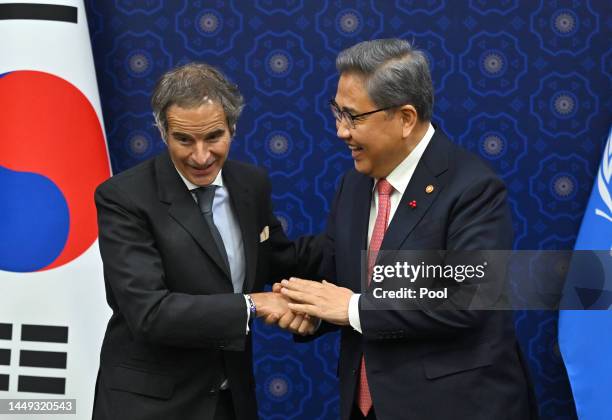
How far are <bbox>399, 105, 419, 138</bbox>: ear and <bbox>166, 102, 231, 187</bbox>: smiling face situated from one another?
473 millimetres

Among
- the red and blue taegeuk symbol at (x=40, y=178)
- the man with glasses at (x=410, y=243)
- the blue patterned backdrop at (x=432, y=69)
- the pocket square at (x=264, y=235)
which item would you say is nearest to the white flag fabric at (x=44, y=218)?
the red and blue taegeuk symbol at (x=40, y=178)

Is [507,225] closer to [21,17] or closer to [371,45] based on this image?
[371,45]

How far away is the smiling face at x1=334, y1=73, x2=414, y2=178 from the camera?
217 centimetres

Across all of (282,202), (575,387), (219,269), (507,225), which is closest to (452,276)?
(507,225)

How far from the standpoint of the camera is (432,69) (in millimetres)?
3543

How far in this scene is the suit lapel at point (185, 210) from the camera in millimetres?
2219

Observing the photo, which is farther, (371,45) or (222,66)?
(222,66)

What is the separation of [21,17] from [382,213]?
Result: 5.34 feet

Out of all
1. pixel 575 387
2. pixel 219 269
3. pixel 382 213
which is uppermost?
pixel 382 213

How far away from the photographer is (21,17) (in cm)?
302

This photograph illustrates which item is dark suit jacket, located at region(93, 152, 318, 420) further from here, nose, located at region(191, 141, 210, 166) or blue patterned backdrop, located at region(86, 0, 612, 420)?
blue patterned backdrop, located at region(86, 0, 612, 420)

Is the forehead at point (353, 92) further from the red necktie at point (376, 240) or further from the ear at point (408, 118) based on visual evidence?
the red necktie at point (376, 240)

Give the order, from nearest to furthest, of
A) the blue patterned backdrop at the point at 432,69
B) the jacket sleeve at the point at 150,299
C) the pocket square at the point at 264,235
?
the jacket sleeve at the point at 150,299 → the pocket square at the point at 264,235 → the blue patterned backdrop at the point at 432,69

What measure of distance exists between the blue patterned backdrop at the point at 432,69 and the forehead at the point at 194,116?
4.54 ft
